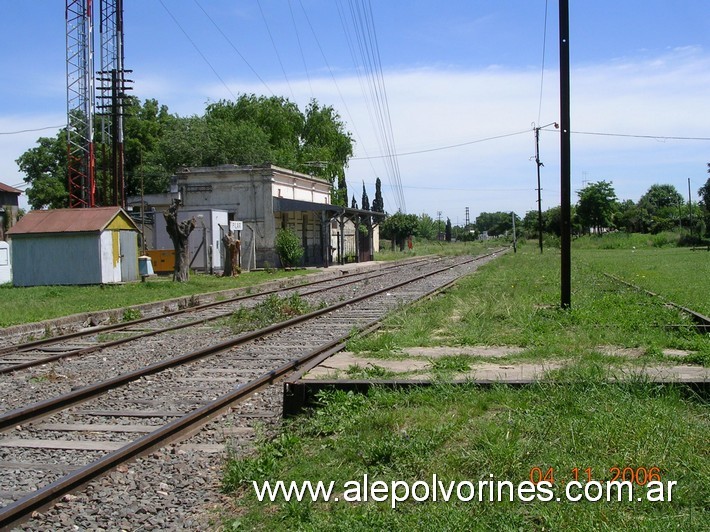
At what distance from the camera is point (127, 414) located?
6.89 meters

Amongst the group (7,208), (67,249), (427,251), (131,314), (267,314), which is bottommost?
(131,314)

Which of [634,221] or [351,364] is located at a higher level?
[634,221]

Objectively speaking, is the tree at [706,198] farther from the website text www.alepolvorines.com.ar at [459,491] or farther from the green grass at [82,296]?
the website text www.alepolvorines.com.ar at [459,491]

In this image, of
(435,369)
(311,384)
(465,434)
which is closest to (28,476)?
(311,384)

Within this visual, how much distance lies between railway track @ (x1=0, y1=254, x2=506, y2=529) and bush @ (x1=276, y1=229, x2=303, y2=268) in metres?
25.6

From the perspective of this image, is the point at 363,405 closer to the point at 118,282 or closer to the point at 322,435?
the point at 322,435

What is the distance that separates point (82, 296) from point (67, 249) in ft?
15.2

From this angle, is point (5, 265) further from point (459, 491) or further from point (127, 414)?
point (459, 491)

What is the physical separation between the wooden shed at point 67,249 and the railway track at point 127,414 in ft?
45.7

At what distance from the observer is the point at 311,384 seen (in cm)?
649

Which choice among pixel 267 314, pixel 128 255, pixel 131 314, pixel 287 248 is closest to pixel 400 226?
pixel 287 248

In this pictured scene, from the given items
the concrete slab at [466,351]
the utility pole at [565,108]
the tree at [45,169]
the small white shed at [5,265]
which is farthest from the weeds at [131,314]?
the tree at [45,169]

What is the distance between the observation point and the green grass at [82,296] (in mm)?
16062

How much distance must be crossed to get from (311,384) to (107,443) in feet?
5.82
